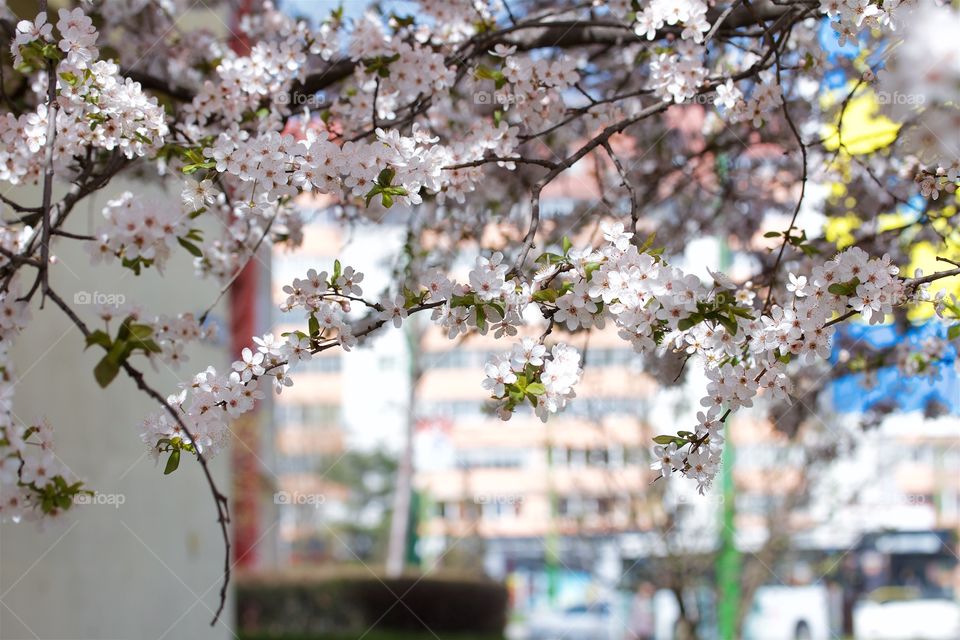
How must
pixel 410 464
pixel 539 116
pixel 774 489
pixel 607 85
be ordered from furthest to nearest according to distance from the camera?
pixel 410 464 → pixel 774 489 → pixel 607 85 → pixel 539 116

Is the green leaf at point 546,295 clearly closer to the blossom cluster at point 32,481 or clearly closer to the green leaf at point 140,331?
the green leaf at point 140,331

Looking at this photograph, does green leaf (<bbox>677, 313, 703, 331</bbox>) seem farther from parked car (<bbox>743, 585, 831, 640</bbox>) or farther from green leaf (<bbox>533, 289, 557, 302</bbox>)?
parked car (<bbox>743, 585, 831, 640</bbox>)

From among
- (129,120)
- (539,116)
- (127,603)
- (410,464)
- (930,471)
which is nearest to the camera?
(129,120)

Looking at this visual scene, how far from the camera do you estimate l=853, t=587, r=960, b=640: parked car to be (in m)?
11.5

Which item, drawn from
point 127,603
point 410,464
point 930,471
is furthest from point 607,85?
point 930,471

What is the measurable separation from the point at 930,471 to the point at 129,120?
2560cm

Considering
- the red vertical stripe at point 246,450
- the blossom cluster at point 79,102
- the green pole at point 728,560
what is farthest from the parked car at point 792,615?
the blossom cluster at point 79,102

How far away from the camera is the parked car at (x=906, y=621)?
1150cm

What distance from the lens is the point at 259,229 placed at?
131 inches

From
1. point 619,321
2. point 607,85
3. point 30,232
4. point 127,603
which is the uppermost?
point 607,85

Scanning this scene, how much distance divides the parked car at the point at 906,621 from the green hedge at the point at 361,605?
13.8ft

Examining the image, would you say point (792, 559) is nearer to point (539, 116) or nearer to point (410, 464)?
point (410, 464)

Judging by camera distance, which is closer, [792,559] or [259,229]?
[259,229]

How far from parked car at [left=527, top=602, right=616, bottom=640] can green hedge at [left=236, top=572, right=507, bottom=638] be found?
260cm
